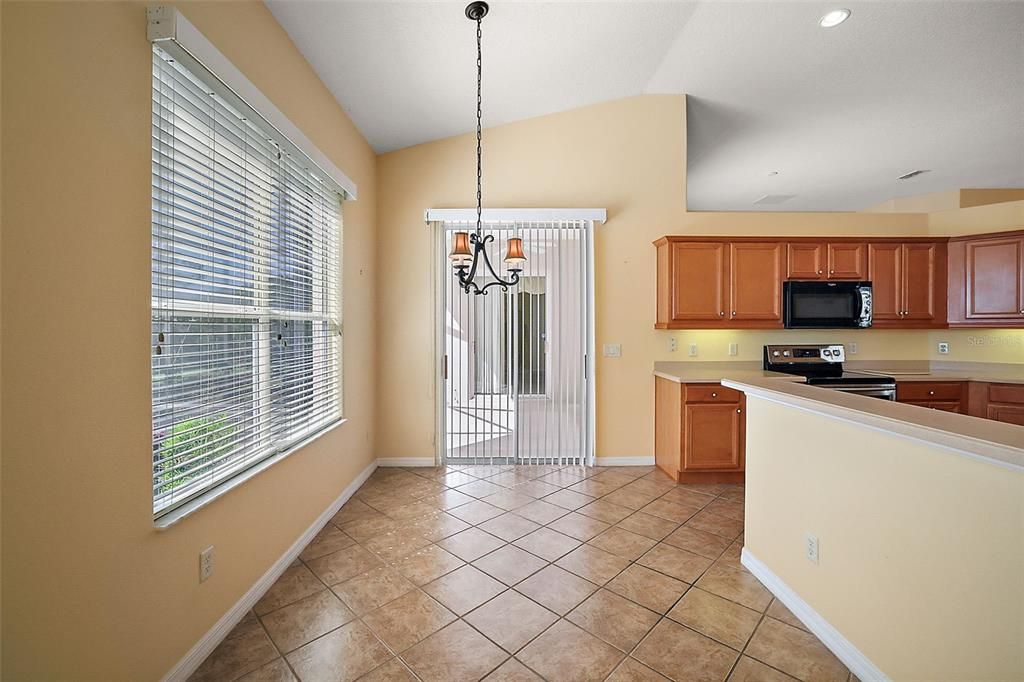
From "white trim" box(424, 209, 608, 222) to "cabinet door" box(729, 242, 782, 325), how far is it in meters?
1.25

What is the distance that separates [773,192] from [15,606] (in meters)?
7.53

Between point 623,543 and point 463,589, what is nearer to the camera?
point 463,589

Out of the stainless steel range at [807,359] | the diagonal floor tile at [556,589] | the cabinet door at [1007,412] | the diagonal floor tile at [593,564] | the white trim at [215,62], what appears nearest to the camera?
the white trim at [215,62]

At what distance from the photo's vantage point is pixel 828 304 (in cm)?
377

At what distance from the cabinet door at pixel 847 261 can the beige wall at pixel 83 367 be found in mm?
4590

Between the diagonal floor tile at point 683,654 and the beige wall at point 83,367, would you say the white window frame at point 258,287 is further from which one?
the diagonal floor tile at point 683,654

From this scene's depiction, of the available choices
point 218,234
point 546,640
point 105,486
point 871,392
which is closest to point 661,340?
point 871,392

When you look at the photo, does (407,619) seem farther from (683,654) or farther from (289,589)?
(683,654)

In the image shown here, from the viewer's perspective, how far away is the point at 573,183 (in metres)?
3.98

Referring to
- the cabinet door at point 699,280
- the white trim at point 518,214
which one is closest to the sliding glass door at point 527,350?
the white trim at point 518,214

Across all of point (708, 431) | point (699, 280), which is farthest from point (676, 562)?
point (699, 280)

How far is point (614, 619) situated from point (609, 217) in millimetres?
3220

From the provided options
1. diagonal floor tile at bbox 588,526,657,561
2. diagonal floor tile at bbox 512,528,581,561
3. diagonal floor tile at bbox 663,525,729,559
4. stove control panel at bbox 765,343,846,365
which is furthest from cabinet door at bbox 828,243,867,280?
diagonal floor tile at bbox 512,528,581,561

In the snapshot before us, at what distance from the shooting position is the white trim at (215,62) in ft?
4.76
